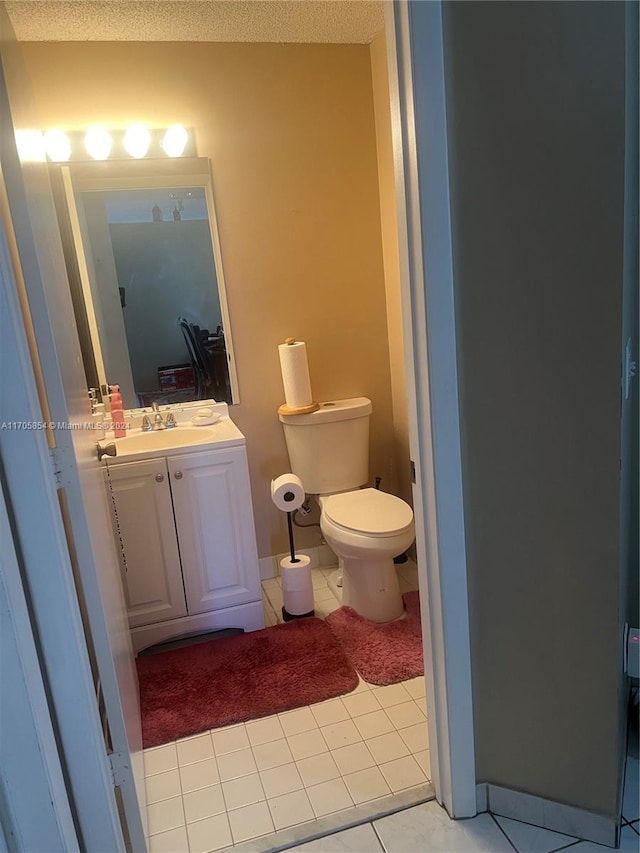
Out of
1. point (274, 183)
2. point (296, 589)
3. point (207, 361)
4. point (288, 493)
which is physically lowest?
point (296, 589)

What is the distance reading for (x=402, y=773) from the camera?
169cm

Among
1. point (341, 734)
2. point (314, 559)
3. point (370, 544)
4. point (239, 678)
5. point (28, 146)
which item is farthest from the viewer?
point (314, 559)

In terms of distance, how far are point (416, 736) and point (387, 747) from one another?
0.10 metres

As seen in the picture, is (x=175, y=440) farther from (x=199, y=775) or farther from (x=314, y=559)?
(x=199, y=775)

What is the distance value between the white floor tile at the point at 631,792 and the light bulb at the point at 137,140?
2.68 meters

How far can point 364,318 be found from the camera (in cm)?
286

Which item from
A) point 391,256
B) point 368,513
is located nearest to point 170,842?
point 368,513

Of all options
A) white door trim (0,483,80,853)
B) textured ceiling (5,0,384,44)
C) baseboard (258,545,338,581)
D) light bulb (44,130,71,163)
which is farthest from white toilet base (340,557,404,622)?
textured ceiling (5,0,384,44)

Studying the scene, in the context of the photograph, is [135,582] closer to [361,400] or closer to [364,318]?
[361,400]

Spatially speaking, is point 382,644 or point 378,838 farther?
point 382,644

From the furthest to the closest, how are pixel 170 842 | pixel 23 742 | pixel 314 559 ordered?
pixel 314 559, pixel 170 842, pixel 23 742

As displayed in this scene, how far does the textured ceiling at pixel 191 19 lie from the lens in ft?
6.84

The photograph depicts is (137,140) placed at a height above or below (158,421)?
above

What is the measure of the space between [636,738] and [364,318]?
193 centimetres
